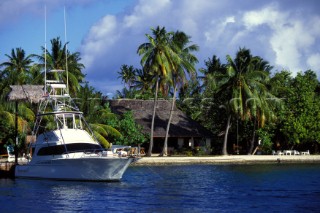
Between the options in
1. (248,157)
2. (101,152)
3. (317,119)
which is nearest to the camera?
(101,152)

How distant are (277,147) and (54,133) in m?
36.2

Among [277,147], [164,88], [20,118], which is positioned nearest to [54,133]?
[20,118]

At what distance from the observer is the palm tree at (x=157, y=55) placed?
2361 inches

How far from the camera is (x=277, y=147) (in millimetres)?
69500

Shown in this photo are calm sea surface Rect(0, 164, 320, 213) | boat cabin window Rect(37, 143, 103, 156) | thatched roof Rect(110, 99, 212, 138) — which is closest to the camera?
calm sea surface Rect(0, 164, 320, 213)

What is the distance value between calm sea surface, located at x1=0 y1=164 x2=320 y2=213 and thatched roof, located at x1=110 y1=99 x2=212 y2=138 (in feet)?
58.1

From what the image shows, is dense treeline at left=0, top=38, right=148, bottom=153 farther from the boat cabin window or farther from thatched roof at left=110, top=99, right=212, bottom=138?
the boat cabin window

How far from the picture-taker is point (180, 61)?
6209 cm

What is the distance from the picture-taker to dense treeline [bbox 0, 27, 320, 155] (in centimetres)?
5756

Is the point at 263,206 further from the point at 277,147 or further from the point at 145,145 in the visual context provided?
the point at 277,147

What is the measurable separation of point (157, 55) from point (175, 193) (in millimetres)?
27899

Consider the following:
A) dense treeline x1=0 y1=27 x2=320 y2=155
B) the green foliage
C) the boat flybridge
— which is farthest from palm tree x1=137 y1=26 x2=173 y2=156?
the boat flybridge

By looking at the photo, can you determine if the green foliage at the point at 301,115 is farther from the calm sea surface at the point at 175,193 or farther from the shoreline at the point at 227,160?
the calm sea surface at the point at 175,193

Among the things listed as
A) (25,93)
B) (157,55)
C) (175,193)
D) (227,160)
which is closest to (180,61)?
(157,55)
